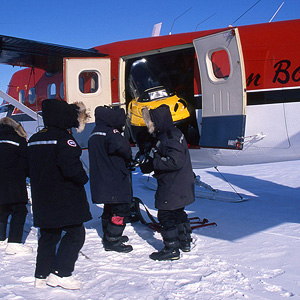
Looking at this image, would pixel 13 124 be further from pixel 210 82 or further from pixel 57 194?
pixel 210 82

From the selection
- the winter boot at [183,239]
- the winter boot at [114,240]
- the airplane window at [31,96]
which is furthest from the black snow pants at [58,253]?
the airplane window at [31,96]

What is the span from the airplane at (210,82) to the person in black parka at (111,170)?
1396mm

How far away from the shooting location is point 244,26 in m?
4.97

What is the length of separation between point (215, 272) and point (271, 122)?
223 centimetres

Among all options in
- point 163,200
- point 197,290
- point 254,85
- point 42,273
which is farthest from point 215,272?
point 254,85

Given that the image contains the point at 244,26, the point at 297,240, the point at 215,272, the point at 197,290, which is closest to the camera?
the point at 197,290

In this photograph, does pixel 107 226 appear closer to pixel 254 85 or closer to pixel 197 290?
pixel 197 290

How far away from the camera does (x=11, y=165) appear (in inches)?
163

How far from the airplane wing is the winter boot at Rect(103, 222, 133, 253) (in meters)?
3.36

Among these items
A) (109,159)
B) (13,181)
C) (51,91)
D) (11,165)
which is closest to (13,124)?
(11,165)

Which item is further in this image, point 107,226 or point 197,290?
point 107,226

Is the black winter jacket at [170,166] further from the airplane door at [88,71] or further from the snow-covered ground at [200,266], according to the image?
the airplane door at [88,71]

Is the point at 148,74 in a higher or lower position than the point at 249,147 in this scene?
higher

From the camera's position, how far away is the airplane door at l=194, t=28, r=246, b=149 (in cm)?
443
